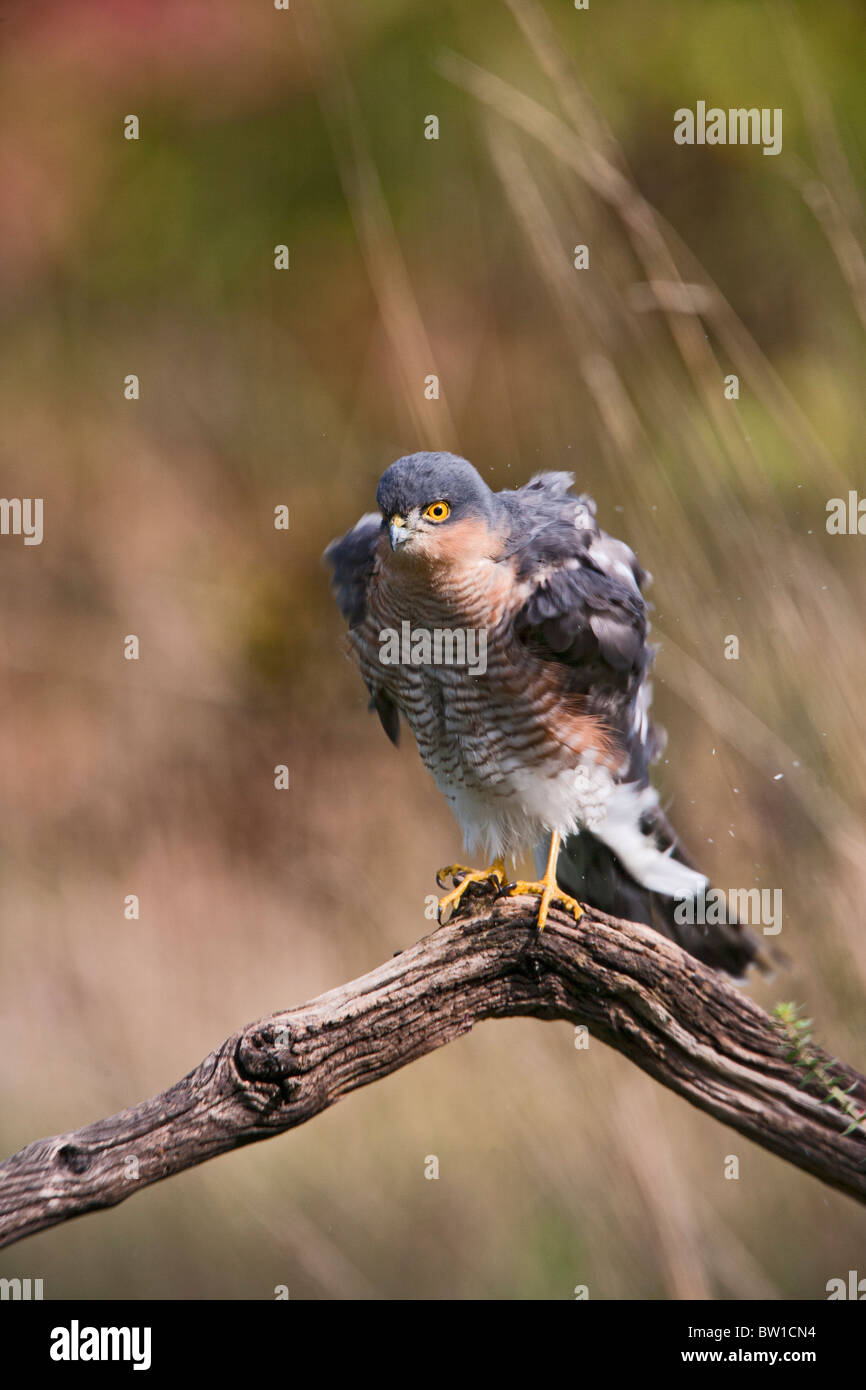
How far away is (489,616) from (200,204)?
6.43 feet

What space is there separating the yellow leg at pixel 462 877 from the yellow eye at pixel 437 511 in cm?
59

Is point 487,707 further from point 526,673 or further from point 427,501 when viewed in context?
point 427,501

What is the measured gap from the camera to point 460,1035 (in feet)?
5.16

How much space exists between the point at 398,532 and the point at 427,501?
61 mm

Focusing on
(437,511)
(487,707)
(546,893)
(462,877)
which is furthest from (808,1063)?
(437,511)

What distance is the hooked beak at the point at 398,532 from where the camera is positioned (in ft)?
5.06

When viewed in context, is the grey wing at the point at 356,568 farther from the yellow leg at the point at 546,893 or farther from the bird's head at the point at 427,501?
the yellow leg at the point at 546,893

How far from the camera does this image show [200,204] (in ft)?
9.88

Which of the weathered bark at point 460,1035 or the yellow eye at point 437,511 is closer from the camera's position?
the weathered bark at point 460,1035

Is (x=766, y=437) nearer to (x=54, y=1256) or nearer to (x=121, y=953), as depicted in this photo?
(x=121, y=953)

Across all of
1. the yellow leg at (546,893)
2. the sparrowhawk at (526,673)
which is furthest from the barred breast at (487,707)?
the yellow leg at (546,893)

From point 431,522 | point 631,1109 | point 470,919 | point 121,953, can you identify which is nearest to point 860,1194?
point 631,1109

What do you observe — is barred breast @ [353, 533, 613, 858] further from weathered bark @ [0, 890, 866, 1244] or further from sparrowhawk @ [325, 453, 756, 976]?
weathered bark @ [0, 890, 866, 1244]


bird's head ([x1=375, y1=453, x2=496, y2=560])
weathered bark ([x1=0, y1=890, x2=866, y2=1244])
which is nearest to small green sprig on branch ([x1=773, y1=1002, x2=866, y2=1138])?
weathered bark ([x1=0, y1=890, x2=866, y2=1244])
